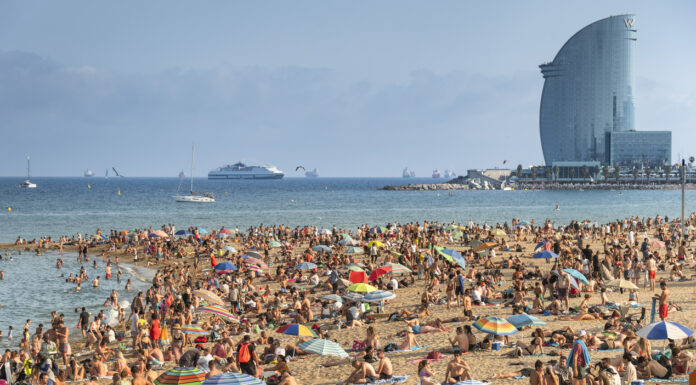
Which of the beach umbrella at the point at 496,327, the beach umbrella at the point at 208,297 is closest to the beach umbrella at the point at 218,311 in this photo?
the beach umbrella at the point at 208,297

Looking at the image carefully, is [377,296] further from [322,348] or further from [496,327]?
[322,348]

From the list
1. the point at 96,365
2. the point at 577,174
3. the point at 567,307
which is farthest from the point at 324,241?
the point at 577,174

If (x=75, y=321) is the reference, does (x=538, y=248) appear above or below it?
above

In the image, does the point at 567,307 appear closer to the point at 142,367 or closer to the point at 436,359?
the point at 436,359

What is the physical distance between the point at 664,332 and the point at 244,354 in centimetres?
822

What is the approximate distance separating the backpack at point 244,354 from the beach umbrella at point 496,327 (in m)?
5.13

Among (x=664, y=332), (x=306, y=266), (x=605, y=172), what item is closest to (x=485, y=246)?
(x=306, y=266)

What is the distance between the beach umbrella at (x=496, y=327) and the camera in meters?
14.7

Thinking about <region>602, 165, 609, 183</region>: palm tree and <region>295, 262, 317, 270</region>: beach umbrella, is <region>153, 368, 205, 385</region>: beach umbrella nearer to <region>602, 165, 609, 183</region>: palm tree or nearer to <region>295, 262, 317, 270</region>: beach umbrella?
<region>295, 262, 317, 270</region>: beach umbrella

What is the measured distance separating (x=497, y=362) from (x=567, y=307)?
5.81m

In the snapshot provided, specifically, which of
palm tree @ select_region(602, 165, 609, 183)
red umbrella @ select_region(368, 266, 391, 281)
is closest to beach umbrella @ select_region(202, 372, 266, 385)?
red umbrella @ select_region(368, 266, 391, 281)

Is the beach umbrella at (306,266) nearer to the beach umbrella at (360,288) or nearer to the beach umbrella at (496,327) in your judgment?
the beach umbrella at (360,288)

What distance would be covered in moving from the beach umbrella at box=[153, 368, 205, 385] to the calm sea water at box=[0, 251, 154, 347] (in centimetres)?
991

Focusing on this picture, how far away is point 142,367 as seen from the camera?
1332 cm
